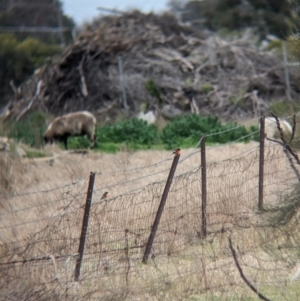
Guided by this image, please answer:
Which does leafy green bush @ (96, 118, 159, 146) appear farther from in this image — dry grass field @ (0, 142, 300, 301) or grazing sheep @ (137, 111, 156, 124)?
dry grass field @ (0, 142, 300, 301)

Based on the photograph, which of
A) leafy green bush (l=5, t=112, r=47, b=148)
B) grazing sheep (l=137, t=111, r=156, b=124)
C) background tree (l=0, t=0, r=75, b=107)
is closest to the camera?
leafy green bush (l=5, t=112, r=47, b=148)

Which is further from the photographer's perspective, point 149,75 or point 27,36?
point 27,36

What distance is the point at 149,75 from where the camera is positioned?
31.5 m

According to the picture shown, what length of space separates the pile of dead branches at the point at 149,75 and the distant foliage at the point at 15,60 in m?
4.24

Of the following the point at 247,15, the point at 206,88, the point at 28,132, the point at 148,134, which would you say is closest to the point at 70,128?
the point at 28,132

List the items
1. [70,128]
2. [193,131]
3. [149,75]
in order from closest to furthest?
1. [193,131]
2. [70,128]
3. [149,75]

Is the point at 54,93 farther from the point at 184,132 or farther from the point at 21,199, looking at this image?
the point at 21,199

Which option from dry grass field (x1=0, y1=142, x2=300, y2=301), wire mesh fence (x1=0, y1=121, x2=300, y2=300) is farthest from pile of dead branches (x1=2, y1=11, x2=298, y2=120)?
wire mesh fence (x1=0, y1=121, x2=300, y2=300)

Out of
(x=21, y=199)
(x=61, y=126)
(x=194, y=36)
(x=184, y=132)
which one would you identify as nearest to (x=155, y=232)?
(x=21, y=199)

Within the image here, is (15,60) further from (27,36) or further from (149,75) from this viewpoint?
Answer: (149,75)

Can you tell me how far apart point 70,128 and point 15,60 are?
49.0 feet

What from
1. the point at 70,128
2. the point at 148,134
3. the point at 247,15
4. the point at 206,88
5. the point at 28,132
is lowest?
the point at 247,15

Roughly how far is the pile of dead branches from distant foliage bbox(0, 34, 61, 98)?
13.9ft

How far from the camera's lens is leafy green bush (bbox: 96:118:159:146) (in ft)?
74.7
